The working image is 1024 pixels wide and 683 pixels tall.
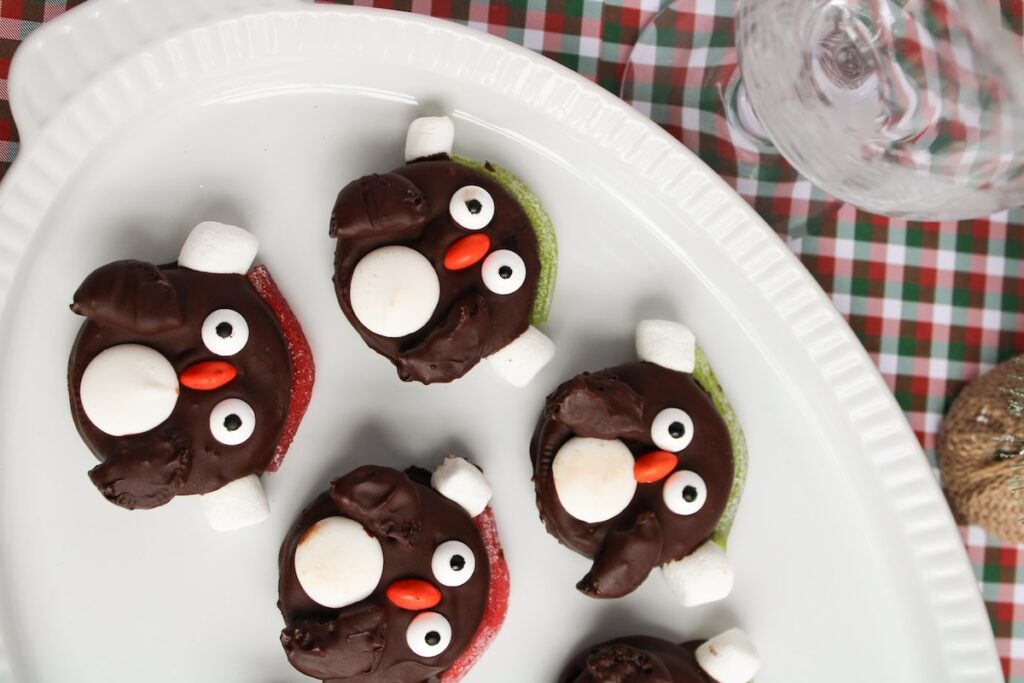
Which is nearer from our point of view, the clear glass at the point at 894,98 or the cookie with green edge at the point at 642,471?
the clear glass at the point at 894,98

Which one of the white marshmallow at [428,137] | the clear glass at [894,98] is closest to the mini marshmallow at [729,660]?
the clear glass at [894,98]

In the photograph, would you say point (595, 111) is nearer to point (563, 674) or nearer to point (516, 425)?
point (516, 425)

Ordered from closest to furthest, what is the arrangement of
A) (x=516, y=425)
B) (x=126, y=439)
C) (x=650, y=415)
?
1. (x=126, y=439)
2. (x=650, y=415)
3. (x=516, y=425)

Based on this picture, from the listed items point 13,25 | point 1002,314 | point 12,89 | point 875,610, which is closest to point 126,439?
point 12,89

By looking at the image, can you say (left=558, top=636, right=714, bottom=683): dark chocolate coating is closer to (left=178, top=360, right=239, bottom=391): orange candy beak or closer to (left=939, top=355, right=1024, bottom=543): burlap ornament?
(left=939, top=355, right=1024, bottom=543): burlap ornament

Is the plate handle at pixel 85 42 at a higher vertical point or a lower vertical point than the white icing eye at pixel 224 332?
higher

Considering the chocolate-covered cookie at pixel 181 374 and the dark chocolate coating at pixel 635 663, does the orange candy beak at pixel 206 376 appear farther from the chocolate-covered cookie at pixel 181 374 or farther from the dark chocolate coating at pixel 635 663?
the dark chocolate coating at pixel 635 663

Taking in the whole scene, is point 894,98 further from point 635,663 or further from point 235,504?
point 235,504

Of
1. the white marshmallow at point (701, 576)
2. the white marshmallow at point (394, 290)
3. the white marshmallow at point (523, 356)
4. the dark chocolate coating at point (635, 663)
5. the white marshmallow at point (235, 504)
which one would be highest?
the white marshmallow at point (394, 290)
